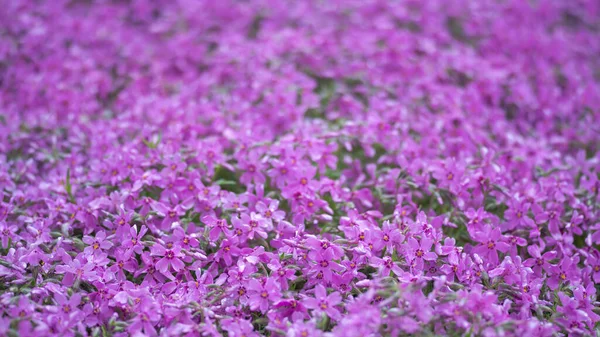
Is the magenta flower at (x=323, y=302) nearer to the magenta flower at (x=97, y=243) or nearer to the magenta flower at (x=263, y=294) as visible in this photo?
the magenta flower at (x=263, y=294)

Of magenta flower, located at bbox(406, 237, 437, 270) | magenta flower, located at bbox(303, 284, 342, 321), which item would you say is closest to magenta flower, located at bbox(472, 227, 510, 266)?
magenta flower, located at bbox(406, 237, 437, 270)

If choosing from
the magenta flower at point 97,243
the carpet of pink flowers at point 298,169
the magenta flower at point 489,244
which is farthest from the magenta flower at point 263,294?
the magenta flower at point 489,244

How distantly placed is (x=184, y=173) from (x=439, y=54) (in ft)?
8.14

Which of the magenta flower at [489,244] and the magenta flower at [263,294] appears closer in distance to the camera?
the magenta flower at [263,294]

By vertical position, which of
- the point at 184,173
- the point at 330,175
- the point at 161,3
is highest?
the point at 161,3

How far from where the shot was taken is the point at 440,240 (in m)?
2.80

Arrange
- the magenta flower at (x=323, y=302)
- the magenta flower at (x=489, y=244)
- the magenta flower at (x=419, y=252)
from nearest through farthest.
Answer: the magenta flower at (x=323, y=302)
the magenta flower at (x=419, y=252)
the magenta flower at (x=489, y=244)

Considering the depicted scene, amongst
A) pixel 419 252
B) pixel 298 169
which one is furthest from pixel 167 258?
pixel 419 252

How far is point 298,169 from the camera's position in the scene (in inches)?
125

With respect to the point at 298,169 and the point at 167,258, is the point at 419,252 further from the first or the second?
the point at 167,258

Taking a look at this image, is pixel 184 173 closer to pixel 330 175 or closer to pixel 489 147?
pixel 330 175

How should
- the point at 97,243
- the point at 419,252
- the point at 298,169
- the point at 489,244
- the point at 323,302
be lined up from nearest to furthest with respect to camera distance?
the point at 323,302, the point at 419,252, the point at 97,243, the point at 489,244, the point at 298,169

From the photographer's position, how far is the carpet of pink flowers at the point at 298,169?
8.22 ft

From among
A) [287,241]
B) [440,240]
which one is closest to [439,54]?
[440,240]
